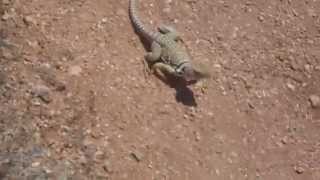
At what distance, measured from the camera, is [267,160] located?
595 cm

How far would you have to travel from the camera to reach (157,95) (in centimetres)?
600

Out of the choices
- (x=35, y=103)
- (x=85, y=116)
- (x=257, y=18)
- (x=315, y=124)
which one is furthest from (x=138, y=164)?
(x=257, y=18)

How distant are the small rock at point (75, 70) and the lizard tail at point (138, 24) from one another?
3.08ft

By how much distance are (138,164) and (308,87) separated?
214 centimetres

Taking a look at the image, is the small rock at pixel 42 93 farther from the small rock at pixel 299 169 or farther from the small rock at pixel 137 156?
the small rock at pixel 299 169

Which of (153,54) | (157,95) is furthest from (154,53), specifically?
(157,95)

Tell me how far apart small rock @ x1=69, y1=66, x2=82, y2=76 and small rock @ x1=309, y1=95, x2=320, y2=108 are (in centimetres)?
226

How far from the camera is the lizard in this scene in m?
6.26

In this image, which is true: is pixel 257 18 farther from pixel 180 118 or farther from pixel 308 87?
pixel 180 118

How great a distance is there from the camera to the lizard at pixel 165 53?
246 inches

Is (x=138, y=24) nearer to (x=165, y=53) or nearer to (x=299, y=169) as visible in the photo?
(x=165, y=53)

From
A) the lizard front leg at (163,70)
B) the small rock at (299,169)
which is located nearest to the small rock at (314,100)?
the small rock at (299,169)

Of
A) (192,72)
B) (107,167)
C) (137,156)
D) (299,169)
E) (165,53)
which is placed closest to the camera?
(107,167)

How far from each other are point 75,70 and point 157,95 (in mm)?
780
